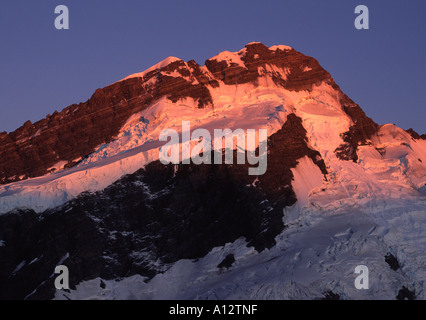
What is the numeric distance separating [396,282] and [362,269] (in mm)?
5111

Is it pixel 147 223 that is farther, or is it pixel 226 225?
A: pixel 147 223

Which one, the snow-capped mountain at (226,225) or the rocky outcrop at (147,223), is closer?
the snow-capped mountain at (226,225)

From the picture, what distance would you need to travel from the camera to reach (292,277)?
159750 mm

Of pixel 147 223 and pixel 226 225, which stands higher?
pixel 147 223

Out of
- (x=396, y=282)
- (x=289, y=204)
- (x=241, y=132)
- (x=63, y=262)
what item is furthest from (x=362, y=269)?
(x=63, y=262)

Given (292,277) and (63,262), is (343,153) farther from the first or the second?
(63,262)

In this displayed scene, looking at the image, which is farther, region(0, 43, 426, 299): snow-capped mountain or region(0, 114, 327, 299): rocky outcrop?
region(0, 114, 327, 299): rocky outcrop

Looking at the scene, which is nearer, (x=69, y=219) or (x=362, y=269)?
(x=362, y=269)
